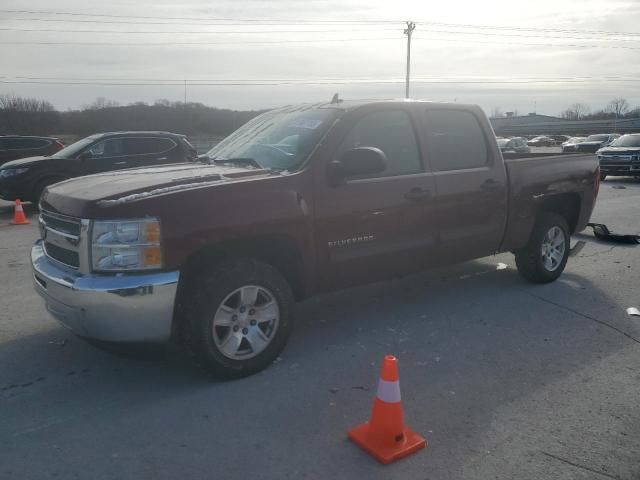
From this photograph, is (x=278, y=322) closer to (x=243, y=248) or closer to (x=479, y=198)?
(x=243, y=248)

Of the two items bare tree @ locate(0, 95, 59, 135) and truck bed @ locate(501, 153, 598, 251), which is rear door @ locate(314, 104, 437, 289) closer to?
truck bed @ locate(501, 153, 598, 251)

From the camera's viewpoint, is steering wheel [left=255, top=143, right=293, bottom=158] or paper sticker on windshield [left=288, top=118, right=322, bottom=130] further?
paper sticker on windshield [left=288, top=118, right=322, bottom=130]

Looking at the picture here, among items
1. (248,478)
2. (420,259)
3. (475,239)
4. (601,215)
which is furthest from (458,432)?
(601,215)

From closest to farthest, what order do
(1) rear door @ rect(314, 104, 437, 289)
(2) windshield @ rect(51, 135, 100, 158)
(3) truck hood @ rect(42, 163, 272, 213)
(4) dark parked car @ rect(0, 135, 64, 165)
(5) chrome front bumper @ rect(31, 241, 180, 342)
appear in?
(5) chrome front bumper @ rect(31, 241, 180, 342) < (3) truck hood @ rect(42, 163, 272, 213) < (1) rear door @ rect(314, 104, 437, 289) < (2) windshield @ rect(51, 135, 100, 158) < (4) dark parked car @ rect(0, 135, 64, 165)

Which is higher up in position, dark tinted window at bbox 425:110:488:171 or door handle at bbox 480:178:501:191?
dark tinted window at bbox 425:110:488:171

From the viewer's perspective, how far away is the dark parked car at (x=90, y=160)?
12562mm

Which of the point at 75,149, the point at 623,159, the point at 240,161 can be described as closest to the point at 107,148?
the point at 75,149

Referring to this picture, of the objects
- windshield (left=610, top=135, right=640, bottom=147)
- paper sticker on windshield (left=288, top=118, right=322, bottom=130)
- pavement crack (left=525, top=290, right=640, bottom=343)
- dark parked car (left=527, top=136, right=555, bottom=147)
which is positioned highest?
dark parked car (left=527, top=136, right=555, bottom=147)

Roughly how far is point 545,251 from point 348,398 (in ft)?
11.6

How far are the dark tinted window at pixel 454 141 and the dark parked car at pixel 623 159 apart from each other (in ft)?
54.6

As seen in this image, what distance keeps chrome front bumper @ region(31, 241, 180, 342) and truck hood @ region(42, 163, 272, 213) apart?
491mm

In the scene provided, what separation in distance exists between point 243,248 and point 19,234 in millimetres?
7369

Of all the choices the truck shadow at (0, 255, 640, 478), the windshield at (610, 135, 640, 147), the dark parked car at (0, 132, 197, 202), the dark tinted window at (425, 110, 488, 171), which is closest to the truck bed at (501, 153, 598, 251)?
the dark tinted window at (425, 110, 488, 171)

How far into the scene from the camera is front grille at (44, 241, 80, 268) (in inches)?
150
